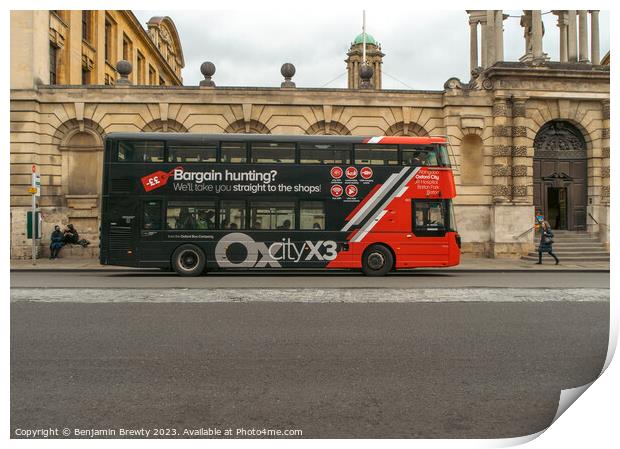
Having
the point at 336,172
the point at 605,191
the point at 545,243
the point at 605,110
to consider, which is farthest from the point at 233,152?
the point at 605,110

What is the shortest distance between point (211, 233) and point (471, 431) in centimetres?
1215

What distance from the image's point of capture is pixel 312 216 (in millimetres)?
15547

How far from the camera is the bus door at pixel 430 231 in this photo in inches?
617

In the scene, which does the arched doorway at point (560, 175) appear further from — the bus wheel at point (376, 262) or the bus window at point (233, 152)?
the bus window at point (233, 152)

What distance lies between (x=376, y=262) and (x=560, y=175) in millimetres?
12406

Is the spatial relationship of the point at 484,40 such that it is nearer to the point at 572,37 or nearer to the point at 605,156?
the point at 572,37

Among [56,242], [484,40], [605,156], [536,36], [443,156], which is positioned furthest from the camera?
[484,40]

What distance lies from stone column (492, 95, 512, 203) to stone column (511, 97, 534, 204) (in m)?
0.22

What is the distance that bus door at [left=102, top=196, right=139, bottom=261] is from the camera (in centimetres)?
1518

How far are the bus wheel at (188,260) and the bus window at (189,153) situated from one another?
261cm

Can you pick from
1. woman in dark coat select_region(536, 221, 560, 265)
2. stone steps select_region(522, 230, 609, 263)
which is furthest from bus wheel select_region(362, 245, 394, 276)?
stone steps select_region(522, 230, 609, 263)

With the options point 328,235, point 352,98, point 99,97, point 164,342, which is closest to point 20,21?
point 99,97

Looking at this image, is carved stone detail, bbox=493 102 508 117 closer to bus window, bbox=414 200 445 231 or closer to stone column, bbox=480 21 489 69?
stone column, bbox=480 21 489 69

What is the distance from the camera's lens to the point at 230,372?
5.43 metres
